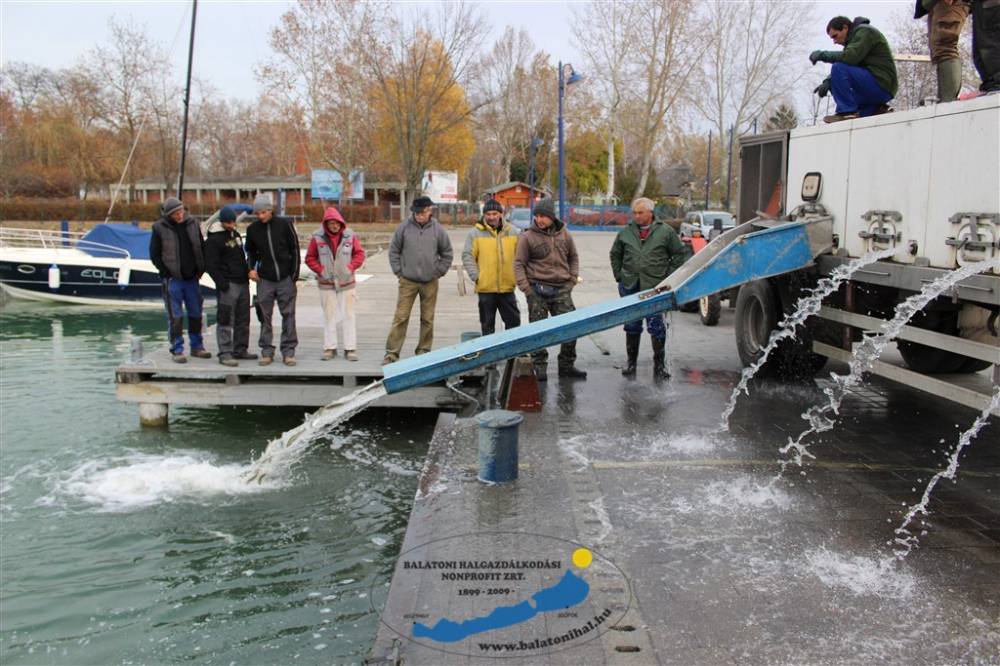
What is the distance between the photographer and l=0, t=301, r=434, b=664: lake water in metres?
4.96

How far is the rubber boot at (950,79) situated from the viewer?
269 inches

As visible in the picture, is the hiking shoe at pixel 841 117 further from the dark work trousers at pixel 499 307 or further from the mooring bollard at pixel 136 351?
the mooring bollard at pixel 136 351

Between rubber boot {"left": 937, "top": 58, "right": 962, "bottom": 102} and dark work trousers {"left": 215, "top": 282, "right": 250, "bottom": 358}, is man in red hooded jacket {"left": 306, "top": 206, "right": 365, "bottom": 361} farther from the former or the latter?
rubber boot {"left": 937, "top": 58, "right": 962, "bottom": 102}

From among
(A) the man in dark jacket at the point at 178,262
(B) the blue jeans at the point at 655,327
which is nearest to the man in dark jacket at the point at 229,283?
(A) the man in dark jacket at the point at 178,262

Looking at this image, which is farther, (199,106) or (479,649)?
(199,106)

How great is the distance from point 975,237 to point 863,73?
261cm

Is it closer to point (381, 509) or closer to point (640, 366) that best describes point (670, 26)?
point (640, 366)

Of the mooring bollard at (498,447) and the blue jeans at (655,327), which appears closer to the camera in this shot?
the mooring bollard at (498,447)

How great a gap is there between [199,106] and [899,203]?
7295 centimetres

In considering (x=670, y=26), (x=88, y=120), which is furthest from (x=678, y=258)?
(x=88, y=120)

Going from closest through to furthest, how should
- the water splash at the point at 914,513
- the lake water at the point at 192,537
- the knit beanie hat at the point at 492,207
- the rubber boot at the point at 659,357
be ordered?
the water splash at the point at 914,513 → the lake water at the point at 192,537 → the knit beanie hat at the point at 492,207 → the rubber boot at the point at 659,357

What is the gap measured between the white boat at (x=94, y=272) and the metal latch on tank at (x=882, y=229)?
1826 centimetres

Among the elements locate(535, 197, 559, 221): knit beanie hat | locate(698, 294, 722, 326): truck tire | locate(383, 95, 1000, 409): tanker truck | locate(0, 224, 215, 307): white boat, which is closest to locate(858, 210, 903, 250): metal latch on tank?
locate(383, 95, 1000, 409): tanker truck

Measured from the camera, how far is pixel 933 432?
7.22 metres
